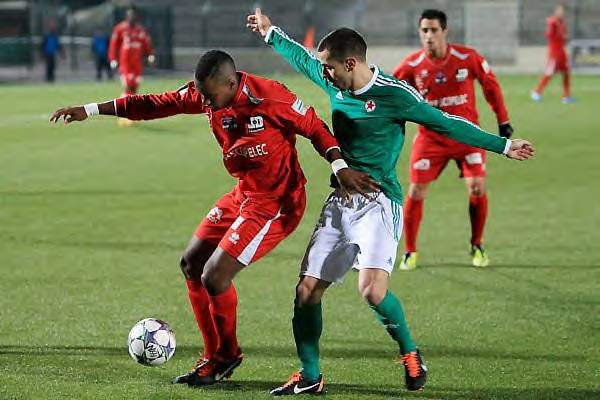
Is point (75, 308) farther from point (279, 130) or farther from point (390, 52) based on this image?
point (390, 52)

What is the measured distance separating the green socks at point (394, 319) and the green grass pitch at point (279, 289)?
31 centimetres

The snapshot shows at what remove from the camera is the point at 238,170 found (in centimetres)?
684

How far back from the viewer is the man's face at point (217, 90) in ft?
21.0

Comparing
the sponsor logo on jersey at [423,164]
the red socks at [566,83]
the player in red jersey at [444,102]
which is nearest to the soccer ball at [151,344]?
the player in red jersey at [444,102]

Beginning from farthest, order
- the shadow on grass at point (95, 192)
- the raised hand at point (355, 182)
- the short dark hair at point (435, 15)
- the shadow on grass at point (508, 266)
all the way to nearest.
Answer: the shadow on grass at point (95, 192), the shadow on grass at point (508, 266), the short dark hair at point (435, 15), the raised hand at point (355, 182)

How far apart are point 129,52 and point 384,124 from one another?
19526mm

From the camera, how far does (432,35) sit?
1055cm

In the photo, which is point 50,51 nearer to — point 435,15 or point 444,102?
point 444,102

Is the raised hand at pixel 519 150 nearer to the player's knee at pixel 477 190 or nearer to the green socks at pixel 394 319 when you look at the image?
the green socks at pixel 394 319

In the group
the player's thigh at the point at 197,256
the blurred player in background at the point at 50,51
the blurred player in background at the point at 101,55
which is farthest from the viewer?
the blurred player in background at the point at 101,55

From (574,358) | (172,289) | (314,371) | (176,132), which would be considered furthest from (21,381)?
(176,132)

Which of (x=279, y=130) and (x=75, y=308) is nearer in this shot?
(x=279, y=130)

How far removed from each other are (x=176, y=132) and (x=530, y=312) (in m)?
14.8

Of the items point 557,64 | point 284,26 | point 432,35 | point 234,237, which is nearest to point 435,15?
point 432,35
